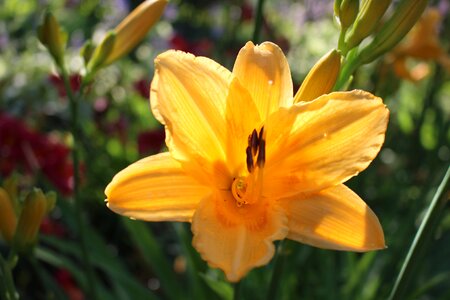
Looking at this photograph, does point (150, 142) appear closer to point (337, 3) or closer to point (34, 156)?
point (34, 156)

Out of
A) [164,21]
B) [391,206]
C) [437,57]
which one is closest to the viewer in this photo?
[437,57]

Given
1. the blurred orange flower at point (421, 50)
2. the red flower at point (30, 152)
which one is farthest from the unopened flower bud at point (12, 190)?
the blurred orange flower at point (421, 50)

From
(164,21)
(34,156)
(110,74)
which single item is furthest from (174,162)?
(164,21)

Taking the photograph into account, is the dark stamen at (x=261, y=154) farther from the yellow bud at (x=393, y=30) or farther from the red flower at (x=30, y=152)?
the red flower at (x=30, y=152)

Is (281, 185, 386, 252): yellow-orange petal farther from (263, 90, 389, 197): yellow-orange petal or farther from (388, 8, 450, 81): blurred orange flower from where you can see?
(388, 8, 450, 81): blurred orange flower

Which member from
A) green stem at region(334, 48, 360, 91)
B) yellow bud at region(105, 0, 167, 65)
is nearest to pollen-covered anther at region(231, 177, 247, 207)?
green stem at region(334, 48, 360, 91)
